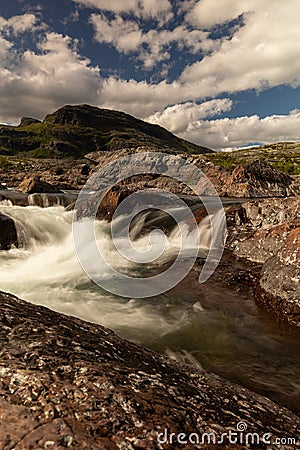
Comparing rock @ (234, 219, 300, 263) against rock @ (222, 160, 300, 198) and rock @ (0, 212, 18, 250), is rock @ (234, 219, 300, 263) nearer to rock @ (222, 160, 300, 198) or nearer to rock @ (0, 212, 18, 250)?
rock @ (0, 212, 18, 250)

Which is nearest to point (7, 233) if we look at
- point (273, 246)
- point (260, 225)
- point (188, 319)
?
point (188, 319)

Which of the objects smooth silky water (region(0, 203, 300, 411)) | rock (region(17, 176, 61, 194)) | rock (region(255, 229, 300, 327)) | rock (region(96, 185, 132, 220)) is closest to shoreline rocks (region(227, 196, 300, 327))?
rock (region(255, 229, 300, 327))

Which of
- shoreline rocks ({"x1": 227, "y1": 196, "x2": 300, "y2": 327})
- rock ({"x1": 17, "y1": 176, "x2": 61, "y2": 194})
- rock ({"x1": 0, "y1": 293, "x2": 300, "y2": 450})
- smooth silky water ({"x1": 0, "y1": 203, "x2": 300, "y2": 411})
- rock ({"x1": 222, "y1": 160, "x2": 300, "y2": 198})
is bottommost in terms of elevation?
smooth silky water ({"x1": 0, "y1": 203, "x2": 300, "y2": 411})

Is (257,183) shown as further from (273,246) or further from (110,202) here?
(273,246)

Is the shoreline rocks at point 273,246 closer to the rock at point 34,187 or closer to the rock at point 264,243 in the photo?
the rock at point 264,243

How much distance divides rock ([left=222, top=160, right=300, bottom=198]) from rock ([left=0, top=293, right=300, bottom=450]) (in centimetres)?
4084

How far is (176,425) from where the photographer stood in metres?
2.38

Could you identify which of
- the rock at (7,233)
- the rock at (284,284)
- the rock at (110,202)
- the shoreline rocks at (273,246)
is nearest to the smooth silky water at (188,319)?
the rock at (284,284)

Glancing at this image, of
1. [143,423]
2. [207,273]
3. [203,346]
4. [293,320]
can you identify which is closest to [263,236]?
[207,273]

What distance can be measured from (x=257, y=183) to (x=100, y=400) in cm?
4428

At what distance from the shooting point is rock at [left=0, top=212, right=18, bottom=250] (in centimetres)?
1642

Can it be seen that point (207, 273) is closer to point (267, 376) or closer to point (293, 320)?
point (293, 320)

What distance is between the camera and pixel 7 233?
16750 mm

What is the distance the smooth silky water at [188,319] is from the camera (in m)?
5.99
